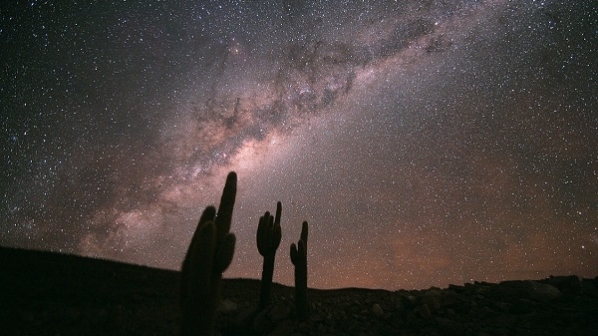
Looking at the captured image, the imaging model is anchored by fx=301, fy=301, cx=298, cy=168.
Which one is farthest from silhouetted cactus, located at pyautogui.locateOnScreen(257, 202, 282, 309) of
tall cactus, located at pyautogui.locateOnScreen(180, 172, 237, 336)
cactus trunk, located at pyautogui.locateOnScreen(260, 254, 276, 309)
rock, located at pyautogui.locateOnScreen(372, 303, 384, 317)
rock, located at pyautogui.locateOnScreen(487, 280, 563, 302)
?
rock, located at pyautogui.locateOnScreen(487, 280, 563, 302)

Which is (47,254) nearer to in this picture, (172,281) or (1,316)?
(172,281)

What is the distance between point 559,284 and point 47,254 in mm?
16636

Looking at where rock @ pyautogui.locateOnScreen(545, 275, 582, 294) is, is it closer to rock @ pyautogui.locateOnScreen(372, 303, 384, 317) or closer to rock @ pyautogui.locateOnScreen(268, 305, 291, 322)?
rock @ pyautogui.locateOnScreen(372, 303, 384, 317)

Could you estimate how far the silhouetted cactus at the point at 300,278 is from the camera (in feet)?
21.9

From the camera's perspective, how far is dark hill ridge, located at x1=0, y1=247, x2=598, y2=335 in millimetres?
5379

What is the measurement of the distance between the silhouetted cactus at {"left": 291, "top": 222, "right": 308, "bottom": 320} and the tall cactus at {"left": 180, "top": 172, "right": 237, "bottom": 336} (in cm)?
318

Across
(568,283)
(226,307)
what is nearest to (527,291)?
(568,283)

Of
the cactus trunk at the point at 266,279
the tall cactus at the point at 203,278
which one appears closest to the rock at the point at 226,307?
the cactus trunk at the point at 266,279

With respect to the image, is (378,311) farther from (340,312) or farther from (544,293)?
(544,293)

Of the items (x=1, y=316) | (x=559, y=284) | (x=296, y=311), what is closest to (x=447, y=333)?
(x=296, y=311)

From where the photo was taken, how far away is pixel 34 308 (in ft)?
22.2

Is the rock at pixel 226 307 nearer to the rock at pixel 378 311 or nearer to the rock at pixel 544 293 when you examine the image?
the rock at pixel 378 311

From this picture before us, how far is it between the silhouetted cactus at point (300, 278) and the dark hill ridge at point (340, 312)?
266 millimetres

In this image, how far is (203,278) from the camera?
12.4 feet
